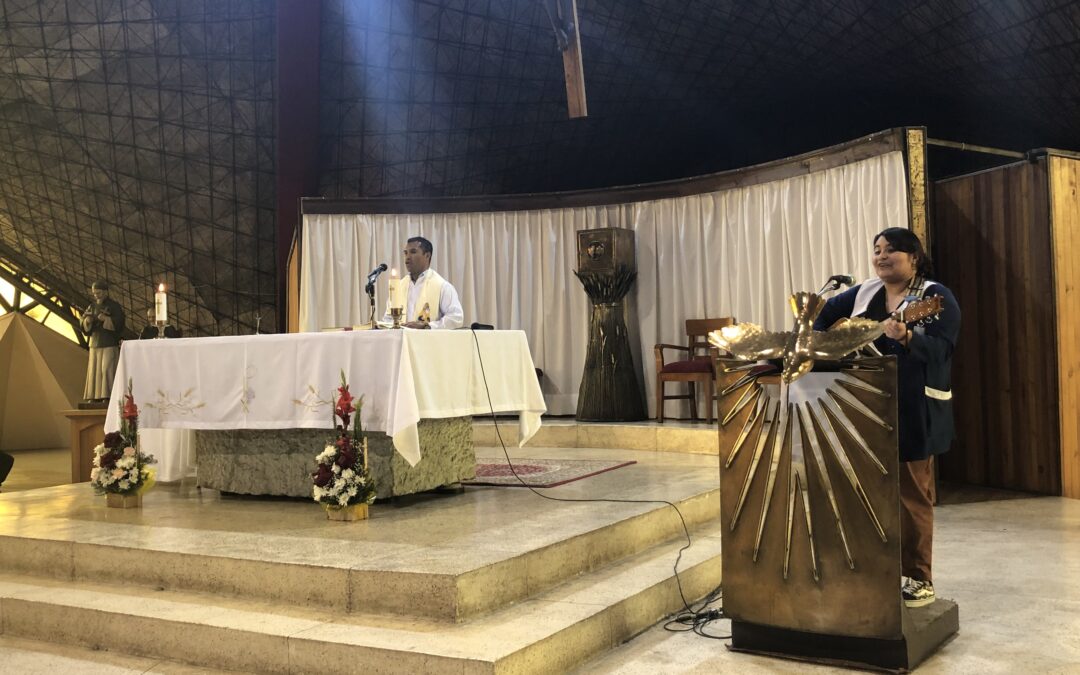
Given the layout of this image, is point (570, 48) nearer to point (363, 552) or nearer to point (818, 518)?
point (363, 552)

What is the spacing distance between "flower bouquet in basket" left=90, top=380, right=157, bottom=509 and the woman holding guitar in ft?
11.6

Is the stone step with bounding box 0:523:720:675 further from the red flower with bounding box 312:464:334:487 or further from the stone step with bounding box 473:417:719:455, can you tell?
the stone step with bounding box 473:417:719:455

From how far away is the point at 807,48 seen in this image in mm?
8828

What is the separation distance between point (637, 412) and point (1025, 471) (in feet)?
10.4

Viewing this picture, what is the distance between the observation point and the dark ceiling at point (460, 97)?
844cm

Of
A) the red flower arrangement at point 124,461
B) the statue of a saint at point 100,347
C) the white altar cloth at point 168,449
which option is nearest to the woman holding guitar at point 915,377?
the red flower arrangement at point 124,461

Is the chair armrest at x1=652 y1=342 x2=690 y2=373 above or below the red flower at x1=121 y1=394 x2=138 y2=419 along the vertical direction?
above

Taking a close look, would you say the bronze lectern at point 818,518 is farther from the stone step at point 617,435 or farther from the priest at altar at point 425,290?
the stone step at point 617,435

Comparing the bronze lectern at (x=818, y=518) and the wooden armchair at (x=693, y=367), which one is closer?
the bronze lectern at (x=818, y=518)

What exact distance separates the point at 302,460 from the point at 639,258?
4.61 metres

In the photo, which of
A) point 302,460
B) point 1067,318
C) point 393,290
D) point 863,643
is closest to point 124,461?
point 302,460

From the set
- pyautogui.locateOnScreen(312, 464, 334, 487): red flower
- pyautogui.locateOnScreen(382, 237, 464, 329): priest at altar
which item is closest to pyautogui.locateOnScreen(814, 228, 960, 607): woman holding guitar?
pyautogui.locateOnScreen(312, 464, 334, 487): red flower

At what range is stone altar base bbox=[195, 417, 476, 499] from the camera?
4543mm

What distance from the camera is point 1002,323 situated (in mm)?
6000
